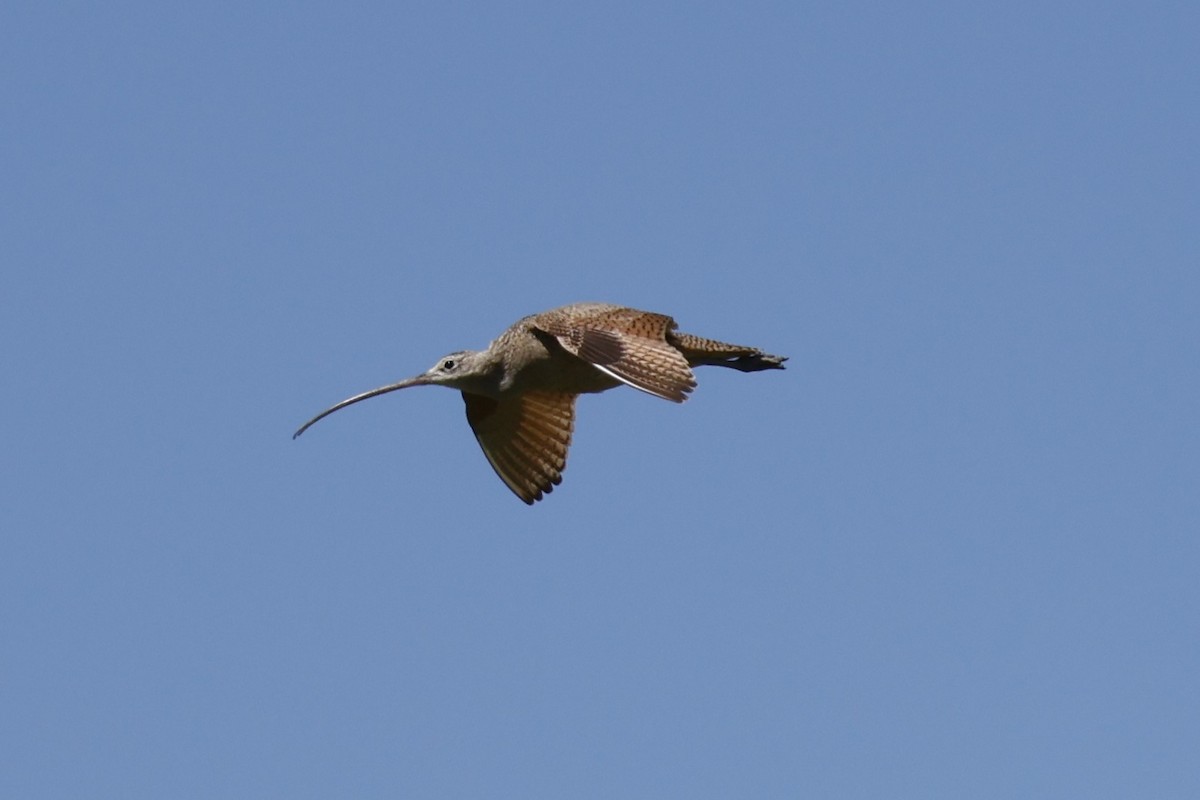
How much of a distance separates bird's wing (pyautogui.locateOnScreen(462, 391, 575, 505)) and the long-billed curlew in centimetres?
1

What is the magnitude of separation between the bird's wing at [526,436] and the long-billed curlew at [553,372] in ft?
0.04

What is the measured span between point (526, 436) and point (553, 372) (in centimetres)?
247

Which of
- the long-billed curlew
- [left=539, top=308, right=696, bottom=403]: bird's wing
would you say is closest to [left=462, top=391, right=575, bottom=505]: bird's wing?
the long-billed curlew

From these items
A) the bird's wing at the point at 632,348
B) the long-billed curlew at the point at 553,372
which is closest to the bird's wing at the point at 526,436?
the long-billed curlew at the point at 553,372

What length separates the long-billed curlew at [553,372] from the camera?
22.8 meters

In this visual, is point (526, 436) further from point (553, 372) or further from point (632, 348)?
point (632, 348)

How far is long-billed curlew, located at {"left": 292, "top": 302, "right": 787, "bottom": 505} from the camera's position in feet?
74.7

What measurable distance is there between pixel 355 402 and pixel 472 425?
6.10ft

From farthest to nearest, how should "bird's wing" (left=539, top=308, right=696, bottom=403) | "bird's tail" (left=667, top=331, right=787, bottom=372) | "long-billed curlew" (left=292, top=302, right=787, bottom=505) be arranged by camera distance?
"bird's tail" (left=667, top=331, right=787, bottom=372) < "long-billed curlew" (left=292, top=302, right=787, bottom=505) < "bird's wing" (left=539, top=308, right=696, bottom=403)

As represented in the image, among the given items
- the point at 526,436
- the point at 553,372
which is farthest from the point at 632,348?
the point at 526,436

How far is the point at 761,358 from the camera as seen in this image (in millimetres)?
26125

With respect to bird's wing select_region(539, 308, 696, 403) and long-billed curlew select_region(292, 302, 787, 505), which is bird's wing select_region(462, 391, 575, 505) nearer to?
long-billed curlew select_region(292, 302, 787, 505)

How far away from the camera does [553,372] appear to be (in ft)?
80.5

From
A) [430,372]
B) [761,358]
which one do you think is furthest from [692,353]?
[430,372]
